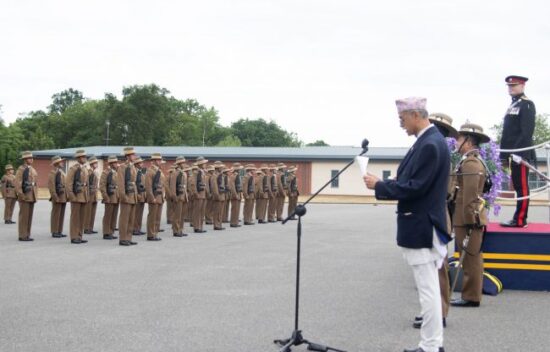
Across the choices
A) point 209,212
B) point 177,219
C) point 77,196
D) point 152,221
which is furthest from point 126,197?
point 209,212

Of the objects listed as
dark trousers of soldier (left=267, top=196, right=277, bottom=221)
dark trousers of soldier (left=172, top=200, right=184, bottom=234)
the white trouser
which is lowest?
the white trouser

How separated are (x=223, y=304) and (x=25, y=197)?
10245 millimetres

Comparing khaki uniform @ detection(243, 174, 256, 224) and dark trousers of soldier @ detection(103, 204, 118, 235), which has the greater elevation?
khaki uniform @ detection(243, 174, 256, 224)

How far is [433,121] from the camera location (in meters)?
6.90

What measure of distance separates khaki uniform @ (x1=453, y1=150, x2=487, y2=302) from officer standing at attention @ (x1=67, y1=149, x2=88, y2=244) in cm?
988

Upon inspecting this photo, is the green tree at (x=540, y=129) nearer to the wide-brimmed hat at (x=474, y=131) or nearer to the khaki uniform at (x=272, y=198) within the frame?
the khaki uniform at (x=272, y=198)

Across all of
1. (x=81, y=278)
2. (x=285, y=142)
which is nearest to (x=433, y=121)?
(x=81, y=278)

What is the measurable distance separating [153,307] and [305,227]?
12.8 m

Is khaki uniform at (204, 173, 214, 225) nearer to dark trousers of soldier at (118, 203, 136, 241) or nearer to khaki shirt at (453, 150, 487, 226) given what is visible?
dark trousers of soldier at (118, 203, 136, 241)

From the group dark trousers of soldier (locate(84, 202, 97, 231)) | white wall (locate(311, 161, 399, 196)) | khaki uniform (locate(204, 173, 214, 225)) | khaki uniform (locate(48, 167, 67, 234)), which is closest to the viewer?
khaki uniform (locate(48, 167, 67, 234))

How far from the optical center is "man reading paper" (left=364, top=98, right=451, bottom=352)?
5.14 m

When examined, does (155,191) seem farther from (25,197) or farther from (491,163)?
(491,163)

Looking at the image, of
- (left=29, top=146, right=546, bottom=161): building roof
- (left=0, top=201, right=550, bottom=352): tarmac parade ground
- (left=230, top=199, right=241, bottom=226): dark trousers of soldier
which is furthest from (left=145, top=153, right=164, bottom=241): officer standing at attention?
(left=29, top=146, right=546, bottom=161): building roof

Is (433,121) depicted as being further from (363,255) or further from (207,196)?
(207,196)
